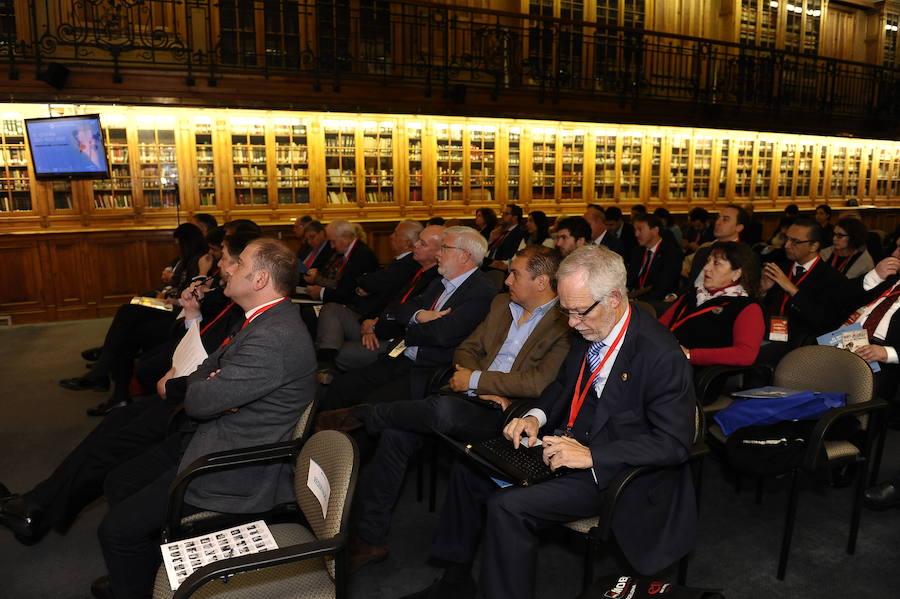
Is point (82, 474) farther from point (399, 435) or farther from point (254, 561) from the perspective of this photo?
point (254, 561)

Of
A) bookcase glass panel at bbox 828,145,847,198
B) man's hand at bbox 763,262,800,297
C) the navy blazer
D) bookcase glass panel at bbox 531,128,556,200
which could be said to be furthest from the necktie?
bookcase glass panel at bbox 828,145,847,198

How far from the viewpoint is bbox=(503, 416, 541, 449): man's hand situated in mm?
2439

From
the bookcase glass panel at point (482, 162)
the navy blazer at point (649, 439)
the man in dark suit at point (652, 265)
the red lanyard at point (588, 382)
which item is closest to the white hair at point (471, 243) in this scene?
the red lanyard at point (588, 382)

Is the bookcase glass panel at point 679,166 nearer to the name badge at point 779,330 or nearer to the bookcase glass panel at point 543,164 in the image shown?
the bookcase glass panel at point 543,164

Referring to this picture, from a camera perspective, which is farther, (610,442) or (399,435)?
(399,435)

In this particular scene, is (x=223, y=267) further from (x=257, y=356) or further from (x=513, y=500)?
(x=513, y=500)

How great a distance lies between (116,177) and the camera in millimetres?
8898

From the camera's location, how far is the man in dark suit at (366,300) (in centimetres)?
437

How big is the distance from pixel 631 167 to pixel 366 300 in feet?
31.4

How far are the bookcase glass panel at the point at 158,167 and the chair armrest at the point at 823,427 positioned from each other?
865 centimetres

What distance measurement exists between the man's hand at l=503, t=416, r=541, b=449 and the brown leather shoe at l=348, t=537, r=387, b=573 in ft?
2.78

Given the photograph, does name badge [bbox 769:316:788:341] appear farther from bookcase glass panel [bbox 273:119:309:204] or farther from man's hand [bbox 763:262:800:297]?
bookcase glass panel [bbox 273:119:309:204]

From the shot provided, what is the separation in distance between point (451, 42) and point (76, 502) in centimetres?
1000

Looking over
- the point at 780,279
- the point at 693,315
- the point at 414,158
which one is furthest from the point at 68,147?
the point at 780,279
